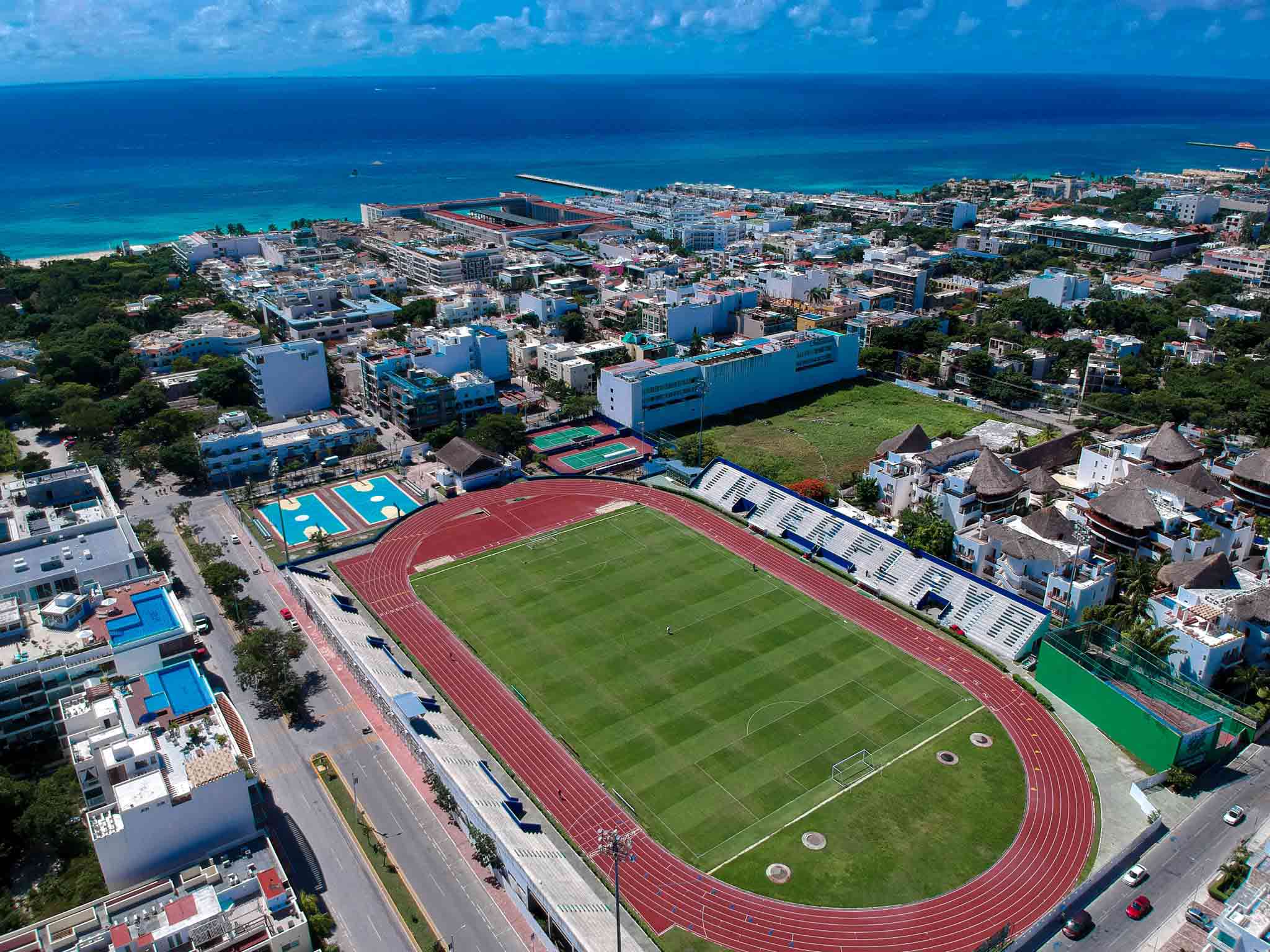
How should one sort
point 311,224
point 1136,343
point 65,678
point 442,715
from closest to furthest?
point 65,678
point 442,715
point 1136,343
point 311,224

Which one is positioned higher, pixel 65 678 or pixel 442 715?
pixel 65 678

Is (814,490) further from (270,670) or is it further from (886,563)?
(270,670)

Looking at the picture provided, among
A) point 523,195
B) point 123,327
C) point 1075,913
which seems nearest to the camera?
point 1075,913

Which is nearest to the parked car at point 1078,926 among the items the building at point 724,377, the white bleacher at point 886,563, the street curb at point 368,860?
the white bleacher at point 886,563

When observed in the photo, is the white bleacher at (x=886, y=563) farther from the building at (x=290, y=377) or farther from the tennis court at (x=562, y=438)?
the building at (x=290, y=377)

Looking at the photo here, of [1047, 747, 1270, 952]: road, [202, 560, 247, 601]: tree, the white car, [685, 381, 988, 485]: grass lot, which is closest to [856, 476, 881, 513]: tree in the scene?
[685, 381, 988, 485]: grass lot

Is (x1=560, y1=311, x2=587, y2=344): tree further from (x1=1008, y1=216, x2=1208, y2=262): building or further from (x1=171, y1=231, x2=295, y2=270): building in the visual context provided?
(x1=1008, y1=216, x2=1208, y2=262): building

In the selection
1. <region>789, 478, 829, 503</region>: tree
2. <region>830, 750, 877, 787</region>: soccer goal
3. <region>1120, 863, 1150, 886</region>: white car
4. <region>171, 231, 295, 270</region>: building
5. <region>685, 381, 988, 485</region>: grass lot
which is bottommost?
<region>685, 381, 988, 485</region>: grass lot

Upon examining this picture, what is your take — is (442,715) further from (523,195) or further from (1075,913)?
(523,195)

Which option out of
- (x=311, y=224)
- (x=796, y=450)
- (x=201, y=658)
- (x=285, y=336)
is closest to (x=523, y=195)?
(x=311, y=224)
